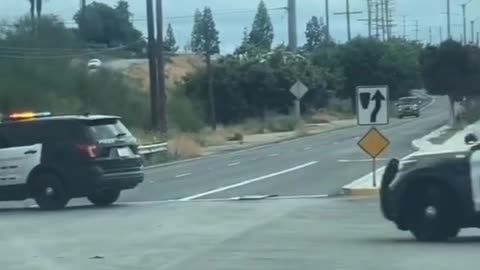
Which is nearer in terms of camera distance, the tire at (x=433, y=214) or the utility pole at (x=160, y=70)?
the tire at (x=433, y=214)

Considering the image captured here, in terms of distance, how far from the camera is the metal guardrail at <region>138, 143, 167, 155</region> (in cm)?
4981

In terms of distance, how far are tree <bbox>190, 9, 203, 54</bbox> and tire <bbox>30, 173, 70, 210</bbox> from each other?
356 feet

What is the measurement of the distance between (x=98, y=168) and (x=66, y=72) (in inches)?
1597

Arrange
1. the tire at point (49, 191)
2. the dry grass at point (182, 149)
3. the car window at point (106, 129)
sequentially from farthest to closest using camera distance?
the dry grass at point (182, 149) < the car window at point (106, 129) < the tire at point (49, 191)

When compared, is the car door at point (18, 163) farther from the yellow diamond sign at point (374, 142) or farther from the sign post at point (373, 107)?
the yellow diamond sign at point (374, 142)

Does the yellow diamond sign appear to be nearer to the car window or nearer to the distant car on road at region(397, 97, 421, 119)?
the car window

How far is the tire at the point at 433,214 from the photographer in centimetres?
1814

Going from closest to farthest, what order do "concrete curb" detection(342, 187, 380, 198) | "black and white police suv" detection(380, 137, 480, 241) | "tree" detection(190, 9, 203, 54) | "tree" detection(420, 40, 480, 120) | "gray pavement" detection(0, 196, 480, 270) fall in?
"gray pavement" detection(0, 196, 480, 270), "black and white police suv" detection(380, 137, 480, 241), "concrete curb" detection(342, 187, 380, 198), "tree" detection(420, 40, 480, 120), "tree" detection(190, 9, 203, 54)

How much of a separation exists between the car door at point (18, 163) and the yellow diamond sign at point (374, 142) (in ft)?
24.6

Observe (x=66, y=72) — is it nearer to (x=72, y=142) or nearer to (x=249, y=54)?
(x=72, y=142)

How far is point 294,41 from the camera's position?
104688 mm

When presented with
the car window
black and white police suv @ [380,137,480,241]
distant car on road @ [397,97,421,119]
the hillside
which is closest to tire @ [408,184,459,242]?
black and white police suv @ [380,137,480,241]

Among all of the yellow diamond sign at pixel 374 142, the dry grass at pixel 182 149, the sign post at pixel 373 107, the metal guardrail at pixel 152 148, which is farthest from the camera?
the dry grass at pixel 182 149

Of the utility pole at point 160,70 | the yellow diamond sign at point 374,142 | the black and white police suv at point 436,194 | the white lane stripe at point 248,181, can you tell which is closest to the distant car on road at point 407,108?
the utility pole at point 160,70
